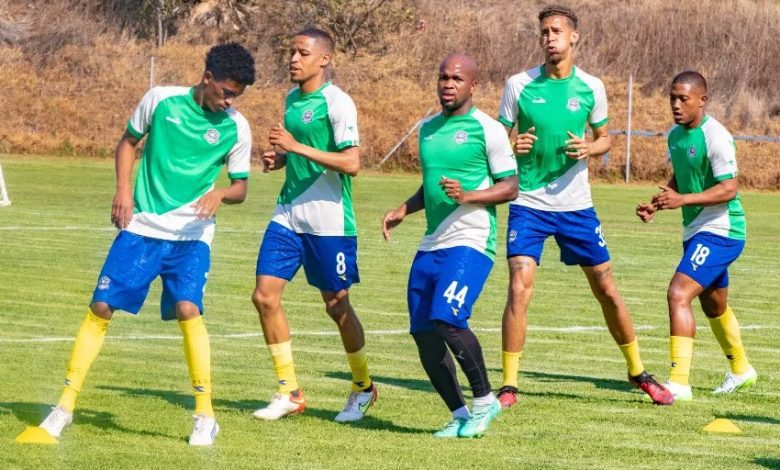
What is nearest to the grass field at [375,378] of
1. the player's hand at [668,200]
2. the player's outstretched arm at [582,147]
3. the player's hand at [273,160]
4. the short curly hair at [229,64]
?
the player's hand at [668,200]

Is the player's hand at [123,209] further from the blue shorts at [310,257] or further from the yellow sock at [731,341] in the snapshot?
the yellow sock at [731,341]

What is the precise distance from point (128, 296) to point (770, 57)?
134 ft

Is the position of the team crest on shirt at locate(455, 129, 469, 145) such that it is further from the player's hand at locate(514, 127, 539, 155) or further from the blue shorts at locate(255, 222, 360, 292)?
the player's hand at locate(514, 127, 539, 155)

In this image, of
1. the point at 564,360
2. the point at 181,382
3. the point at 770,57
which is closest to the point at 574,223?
the point at 564,360

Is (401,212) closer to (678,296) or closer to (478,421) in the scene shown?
(478,421)

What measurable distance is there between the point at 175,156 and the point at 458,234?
1510 millimetres

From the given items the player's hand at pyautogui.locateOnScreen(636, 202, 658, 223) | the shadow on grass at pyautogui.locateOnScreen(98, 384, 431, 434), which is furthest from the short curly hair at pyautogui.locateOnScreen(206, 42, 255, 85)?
the player's hand at pyautogui.locateOnScreen(636, 202, 658, 223)

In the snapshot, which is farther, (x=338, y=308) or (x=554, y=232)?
(x=554, y=232)

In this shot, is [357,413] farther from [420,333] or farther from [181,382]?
[181,382]

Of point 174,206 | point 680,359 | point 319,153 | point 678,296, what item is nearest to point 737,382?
point 680,359

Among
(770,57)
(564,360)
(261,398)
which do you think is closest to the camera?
(261,398)

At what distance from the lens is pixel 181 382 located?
10.0 meters

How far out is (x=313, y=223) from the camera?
30.2ft

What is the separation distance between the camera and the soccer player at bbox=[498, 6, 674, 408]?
397 inches
